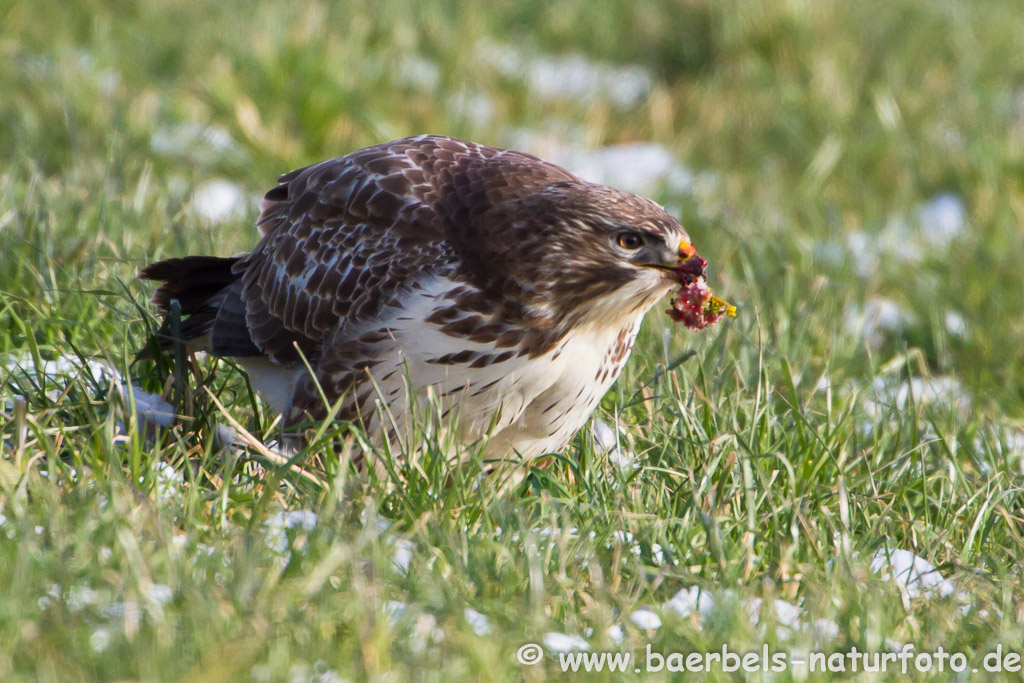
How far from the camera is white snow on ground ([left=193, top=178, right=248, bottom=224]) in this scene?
6.05m

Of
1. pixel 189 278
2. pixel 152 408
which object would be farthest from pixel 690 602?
pixel 189 278

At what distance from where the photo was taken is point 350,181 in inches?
160

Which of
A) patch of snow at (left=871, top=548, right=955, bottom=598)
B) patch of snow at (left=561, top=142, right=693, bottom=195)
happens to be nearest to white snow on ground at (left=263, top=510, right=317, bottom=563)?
patch of snow at (left=871, top=548, right=955, bottom=598)

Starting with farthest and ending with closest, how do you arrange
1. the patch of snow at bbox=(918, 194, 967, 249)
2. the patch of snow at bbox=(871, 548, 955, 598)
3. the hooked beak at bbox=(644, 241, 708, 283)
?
the patch of snow at bbox=(918, 194, 967, 249), the hooked beak at bbox=(644, 241, 708, 283), the patch of snow at bbox=(871, 548, 955, 598)

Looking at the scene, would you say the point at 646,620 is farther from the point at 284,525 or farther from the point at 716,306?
the point at 716,306

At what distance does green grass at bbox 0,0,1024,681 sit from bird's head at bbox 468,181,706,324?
0.44 meters

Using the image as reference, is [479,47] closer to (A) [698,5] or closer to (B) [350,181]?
(A) [698,5]

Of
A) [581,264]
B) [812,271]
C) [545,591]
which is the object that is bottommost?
[812,271]

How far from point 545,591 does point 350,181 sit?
1.59 m

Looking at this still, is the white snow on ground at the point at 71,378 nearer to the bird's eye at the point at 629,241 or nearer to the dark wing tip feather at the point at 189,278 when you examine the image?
the dark wing tip feather at the point at 189,278

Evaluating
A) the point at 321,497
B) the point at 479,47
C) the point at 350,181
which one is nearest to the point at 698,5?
the point at 479,47

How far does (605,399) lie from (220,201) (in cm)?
293

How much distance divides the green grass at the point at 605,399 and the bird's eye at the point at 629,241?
507 mm

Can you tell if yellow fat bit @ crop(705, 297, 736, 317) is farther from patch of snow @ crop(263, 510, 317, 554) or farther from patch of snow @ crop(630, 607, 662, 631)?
patch of snow @ crop(263, 510, 317, 554)
